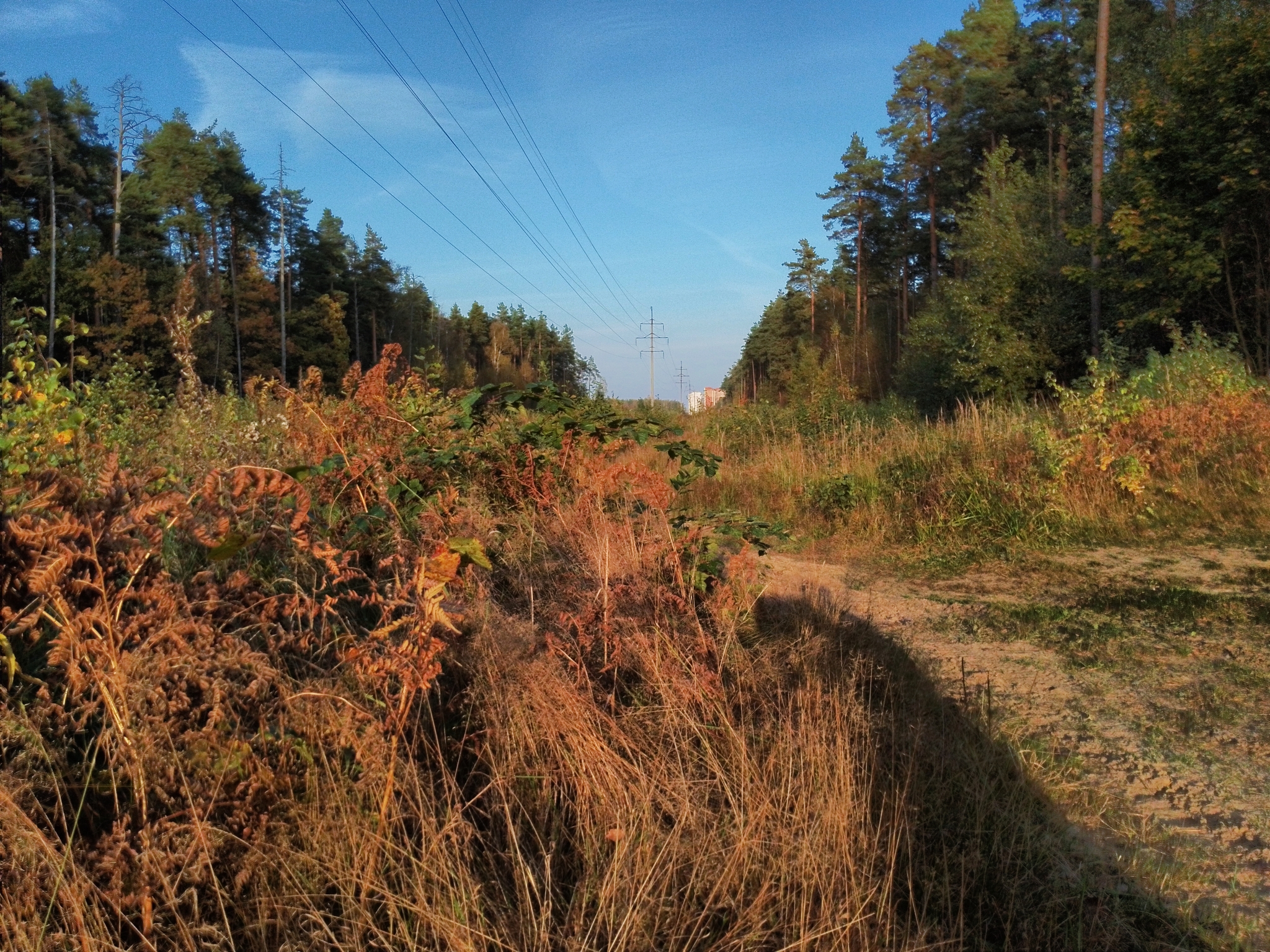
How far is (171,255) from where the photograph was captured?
140 feet

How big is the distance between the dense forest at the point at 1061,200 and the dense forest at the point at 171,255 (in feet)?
40.0

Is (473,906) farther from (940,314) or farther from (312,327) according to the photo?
(312,327)

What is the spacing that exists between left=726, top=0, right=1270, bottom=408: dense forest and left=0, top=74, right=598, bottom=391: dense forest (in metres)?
12.2

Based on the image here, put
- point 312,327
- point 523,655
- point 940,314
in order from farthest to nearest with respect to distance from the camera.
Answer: point 312,327, point 940,314, point 523,655

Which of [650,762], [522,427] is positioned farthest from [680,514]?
[650,762]

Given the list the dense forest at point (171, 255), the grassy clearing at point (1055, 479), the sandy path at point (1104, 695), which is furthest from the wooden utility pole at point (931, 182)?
the sandy path at point (1104, 695)

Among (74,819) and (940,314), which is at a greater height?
(940,314)

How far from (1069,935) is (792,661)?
53.5 inches

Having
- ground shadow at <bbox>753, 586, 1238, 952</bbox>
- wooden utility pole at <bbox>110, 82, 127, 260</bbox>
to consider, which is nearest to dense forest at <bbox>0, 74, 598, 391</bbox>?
wooden utility pole at <bbox>110, 82, 127, 260</bbox>

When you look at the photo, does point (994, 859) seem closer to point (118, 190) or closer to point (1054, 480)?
point (1054, 480)

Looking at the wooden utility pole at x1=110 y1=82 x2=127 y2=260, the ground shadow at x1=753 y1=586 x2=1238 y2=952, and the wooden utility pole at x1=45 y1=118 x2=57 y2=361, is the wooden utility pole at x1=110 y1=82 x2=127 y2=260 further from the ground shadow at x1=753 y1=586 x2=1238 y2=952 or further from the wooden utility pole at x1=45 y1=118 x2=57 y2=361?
the ground shadow at x1=753 y1=586 x2=1238 y2=952

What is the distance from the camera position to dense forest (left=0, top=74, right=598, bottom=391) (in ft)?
108

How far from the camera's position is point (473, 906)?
5.97ft

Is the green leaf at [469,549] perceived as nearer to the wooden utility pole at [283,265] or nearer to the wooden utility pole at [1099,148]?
the wooden utility pole at [1099,148]
